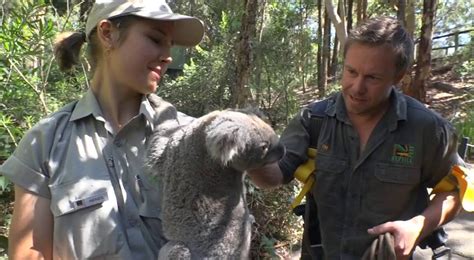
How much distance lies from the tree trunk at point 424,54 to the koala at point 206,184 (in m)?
7.74

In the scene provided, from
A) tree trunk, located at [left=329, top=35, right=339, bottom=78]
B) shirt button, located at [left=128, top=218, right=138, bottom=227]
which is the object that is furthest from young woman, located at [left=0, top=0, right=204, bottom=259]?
tree trunk, located at [left=329, top=35, right=339, bottom=78]

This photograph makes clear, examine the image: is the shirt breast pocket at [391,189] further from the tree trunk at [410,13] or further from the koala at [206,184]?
the tree trunk at [410,13]

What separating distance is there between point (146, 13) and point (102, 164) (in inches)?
21.3

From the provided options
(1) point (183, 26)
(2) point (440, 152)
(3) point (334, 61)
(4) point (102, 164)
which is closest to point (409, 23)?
(2) point (440, 152)

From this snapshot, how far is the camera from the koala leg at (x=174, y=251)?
1441 millimetres

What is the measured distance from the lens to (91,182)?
1497 millimetres

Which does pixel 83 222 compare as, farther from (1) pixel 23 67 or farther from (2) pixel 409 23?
(2) pixel 409 23

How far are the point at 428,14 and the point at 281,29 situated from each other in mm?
3293

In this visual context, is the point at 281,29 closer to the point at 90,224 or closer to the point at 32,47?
the point at 32,47

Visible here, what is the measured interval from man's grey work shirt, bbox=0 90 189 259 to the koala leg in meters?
0.07

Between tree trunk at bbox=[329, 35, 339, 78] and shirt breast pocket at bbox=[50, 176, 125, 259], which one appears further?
tree trunk at bbox=[329, 35, 339, 78]

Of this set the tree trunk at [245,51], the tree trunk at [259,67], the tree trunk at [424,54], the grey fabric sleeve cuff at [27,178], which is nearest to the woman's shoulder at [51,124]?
the grey fabric sleeve cuff at [27,178]

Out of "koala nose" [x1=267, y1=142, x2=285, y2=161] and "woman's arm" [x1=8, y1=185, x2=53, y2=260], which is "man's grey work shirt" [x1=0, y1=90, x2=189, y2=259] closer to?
"woman's arm" [x1=8, y1=185, x2=53, y2=260]

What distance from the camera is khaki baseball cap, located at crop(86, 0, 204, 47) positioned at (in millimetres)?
1501
